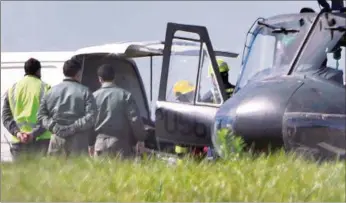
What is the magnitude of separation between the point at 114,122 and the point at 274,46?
77.6 inches

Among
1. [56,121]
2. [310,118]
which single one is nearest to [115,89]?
[56,121]

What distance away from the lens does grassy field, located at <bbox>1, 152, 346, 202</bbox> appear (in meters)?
5.18

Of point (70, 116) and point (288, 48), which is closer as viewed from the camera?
point (70, 116)

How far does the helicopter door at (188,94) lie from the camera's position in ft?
30.3

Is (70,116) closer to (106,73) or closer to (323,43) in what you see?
(106,73)

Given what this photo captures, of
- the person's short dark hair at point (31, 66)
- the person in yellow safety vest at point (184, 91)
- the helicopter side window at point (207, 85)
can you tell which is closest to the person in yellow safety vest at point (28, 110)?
the person's short dark hair at point (31, 66)

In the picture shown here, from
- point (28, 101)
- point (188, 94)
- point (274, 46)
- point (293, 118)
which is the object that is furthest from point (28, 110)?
point (293, 118)

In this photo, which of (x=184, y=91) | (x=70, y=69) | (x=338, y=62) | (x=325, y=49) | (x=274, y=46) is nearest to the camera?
(x=70, y=69)

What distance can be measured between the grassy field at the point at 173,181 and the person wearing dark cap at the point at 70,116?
6.45ft

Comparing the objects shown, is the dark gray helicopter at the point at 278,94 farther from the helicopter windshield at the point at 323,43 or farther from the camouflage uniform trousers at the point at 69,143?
the camouflage uniform trousers at the point at 69,143

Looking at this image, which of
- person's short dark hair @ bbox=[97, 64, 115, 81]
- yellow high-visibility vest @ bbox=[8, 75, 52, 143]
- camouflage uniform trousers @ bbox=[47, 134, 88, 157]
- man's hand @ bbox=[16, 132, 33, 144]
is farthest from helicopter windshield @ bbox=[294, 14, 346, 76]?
man's hand @ bbox=[16, 132, 33, 144]

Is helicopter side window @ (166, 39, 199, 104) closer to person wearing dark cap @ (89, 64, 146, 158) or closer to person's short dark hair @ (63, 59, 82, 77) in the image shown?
person wearing dark cap @ (89, 64, 146, 158)

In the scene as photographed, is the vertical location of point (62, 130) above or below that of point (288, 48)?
below

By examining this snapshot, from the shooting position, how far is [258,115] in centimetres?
738
